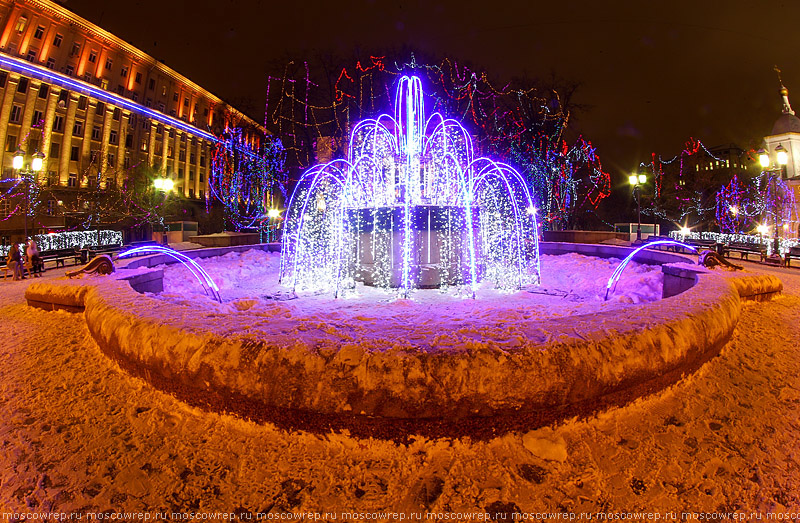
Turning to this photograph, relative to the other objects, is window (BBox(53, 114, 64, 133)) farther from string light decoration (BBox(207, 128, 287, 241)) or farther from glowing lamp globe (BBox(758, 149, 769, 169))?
glowing lamp globe (BBox(758, 149, 769, 169))

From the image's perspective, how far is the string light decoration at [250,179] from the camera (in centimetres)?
3189

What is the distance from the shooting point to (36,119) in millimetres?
38844

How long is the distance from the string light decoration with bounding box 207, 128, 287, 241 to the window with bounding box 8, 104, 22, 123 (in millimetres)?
18060

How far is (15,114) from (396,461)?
5331 centimetres

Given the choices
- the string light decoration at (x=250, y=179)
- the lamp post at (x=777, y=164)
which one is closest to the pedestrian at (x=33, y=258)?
the string light decoration at (x=250, y=179)

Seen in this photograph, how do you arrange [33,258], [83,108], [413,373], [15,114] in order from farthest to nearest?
[83,108] → [15,114] → [33,258] → [413,373]

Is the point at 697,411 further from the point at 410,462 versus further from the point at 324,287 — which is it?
the point at 324,287

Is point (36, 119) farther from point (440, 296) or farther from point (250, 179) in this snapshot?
point (440, 296)

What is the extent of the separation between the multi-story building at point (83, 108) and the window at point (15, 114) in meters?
0.07

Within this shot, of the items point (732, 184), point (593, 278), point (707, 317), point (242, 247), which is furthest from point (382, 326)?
point (732, 184)

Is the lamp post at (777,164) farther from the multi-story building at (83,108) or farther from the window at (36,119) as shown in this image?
the window at (36,119)

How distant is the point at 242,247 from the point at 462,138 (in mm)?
19459

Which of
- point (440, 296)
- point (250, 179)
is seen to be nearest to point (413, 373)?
point (440, 296)

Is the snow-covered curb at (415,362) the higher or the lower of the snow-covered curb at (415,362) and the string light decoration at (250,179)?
the lower
